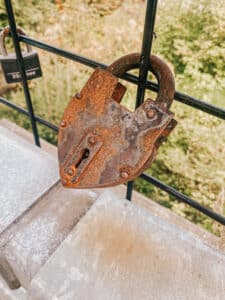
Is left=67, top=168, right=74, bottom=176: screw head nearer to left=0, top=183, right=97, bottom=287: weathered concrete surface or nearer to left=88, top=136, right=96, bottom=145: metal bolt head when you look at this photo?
left=88, top=136, right=96, bottom=145: metal bolt head

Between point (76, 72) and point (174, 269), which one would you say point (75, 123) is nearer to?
point (174, 269)

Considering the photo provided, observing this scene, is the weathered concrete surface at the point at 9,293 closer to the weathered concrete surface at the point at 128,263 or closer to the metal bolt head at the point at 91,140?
the weathered concrete surface at the point at 128,263

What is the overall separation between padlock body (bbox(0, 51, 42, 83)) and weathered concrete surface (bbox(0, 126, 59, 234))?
0.29 m

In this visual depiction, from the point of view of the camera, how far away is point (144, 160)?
0.75 metres

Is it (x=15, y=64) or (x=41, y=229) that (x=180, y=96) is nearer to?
(x=41, y=229)

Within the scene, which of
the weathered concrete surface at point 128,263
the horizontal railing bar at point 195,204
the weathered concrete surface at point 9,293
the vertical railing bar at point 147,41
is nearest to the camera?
the vertical railing bar at point 147,41

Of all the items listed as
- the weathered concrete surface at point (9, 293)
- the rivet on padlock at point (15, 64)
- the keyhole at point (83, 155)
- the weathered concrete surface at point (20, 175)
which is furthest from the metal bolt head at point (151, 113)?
the weathered concrete surface at point (9, 293)

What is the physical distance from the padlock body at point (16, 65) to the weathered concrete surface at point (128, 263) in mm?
675

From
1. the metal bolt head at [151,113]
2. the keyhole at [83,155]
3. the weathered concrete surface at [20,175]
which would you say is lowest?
the weathered concrete surface at [20,175]

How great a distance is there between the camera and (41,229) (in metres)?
0.96

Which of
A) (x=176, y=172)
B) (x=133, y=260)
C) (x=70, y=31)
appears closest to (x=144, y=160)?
(x=133, y=260)

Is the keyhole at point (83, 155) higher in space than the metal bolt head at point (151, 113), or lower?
lower

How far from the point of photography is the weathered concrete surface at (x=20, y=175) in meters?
1.02

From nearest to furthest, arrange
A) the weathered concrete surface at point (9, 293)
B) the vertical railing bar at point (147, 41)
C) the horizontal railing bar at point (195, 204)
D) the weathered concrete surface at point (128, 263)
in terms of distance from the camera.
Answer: the vertical railing bar at point (147, 41) → the weathered concrete surface at point (128, 263) → the horizontal railing bar at point (195, 204) → the weathered concrete surface at point (9, 293)
